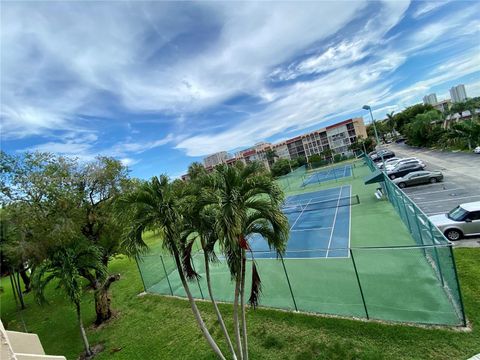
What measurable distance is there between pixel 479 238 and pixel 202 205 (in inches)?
464

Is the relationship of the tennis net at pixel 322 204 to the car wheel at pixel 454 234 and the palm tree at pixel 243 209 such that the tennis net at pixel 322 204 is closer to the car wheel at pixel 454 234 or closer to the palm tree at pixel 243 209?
the car wheel at pixel 454 234

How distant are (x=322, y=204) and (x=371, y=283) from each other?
15151 mm

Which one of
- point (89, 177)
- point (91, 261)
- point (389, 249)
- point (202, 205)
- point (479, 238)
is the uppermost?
point (89, 177)

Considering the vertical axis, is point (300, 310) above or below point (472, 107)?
below

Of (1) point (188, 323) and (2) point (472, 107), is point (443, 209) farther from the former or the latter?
(2) point (472, 107)

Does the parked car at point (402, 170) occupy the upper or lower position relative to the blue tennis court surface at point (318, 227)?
upper

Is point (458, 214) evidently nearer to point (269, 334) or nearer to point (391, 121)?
point (269, 334)

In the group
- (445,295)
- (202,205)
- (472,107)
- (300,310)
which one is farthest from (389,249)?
(472,107)

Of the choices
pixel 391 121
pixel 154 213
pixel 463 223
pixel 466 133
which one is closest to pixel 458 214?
pixel 463 223

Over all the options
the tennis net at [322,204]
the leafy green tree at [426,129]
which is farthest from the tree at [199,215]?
the leafy green tree at [426,129]

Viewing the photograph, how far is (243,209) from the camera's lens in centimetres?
551

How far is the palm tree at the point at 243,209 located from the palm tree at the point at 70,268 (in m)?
6.62

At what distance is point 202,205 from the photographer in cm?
575

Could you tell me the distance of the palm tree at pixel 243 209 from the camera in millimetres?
5195
